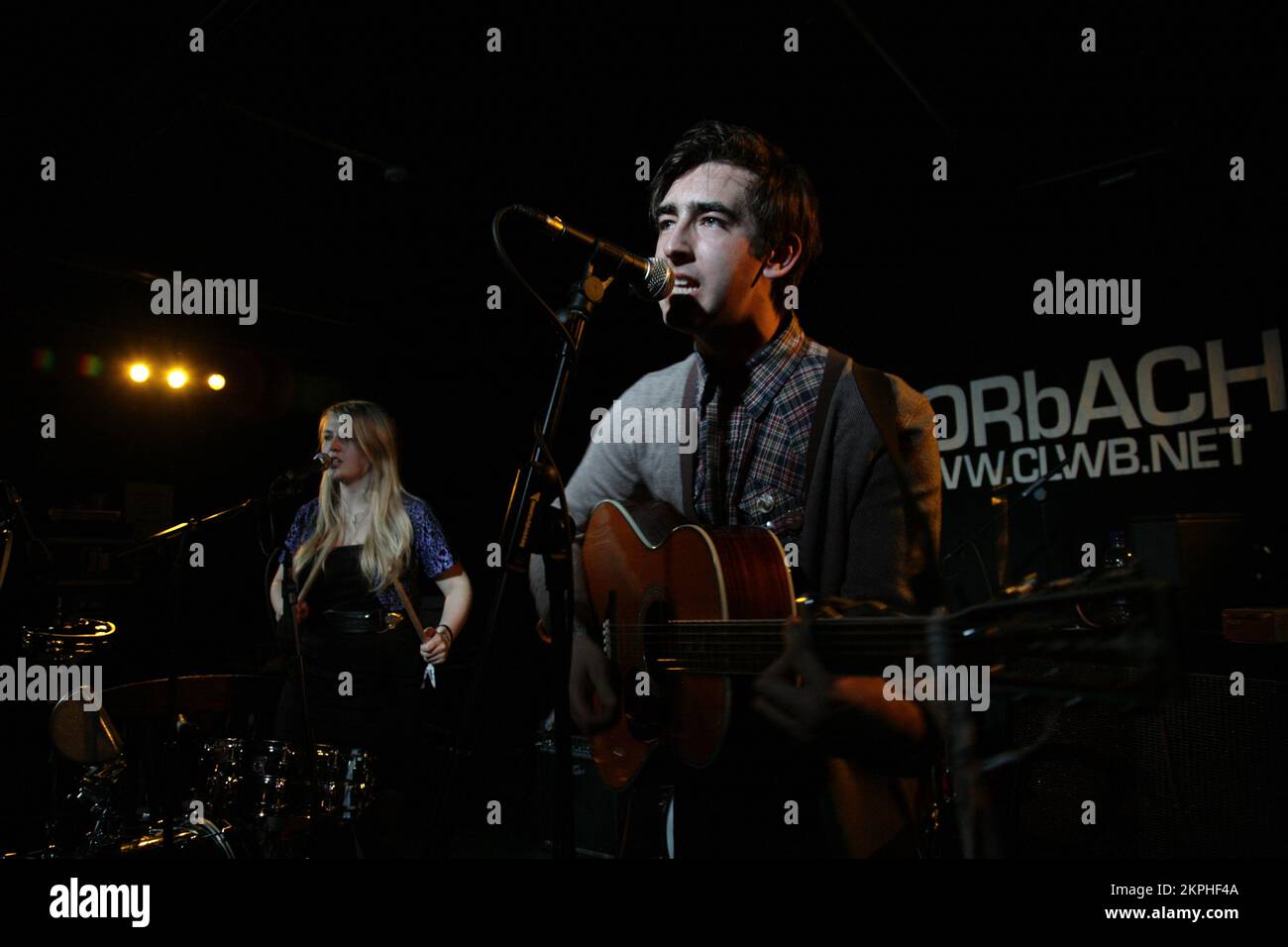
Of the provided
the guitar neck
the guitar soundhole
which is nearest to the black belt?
the guitar soundhole

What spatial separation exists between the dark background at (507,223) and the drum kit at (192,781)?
67cm

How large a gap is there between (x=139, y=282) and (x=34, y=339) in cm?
95

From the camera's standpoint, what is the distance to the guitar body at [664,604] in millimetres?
1653

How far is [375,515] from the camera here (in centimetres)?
381

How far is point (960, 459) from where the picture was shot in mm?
6723

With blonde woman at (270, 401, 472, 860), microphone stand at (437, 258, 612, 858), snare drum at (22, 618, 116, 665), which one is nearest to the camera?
microphone stand at (437, 258, 612, 858)

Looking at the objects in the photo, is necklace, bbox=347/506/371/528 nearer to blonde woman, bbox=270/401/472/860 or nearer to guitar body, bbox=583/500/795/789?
blonde woman, bbox=270/401/472/860

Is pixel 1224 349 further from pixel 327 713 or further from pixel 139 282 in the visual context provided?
pixel 139 282

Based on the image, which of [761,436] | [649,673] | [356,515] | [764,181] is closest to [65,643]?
[356,515]

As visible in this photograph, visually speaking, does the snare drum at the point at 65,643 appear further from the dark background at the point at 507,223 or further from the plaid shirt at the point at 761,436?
the plaid shirt at the point at 761,436

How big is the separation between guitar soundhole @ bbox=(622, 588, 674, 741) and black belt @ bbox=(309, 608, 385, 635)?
1.99 meters

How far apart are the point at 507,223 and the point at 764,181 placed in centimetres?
71

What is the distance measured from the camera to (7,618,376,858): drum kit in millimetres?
3088
